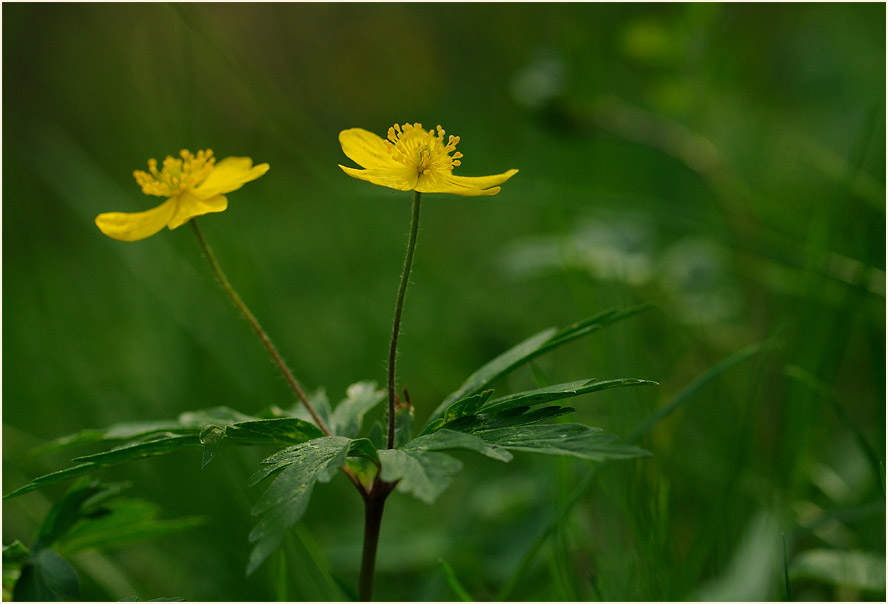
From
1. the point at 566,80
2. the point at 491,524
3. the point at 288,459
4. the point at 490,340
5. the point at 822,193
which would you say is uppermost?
the point at 566,80

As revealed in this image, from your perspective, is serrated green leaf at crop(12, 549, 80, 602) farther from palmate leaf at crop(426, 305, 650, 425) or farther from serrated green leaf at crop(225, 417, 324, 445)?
palmate leaf at crop(426, 305, 650, 425)

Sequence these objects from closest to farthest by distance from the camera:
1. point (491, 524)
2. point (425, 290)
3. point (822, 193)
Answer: point (491, 524) < point (822, 193) < point (425, 290)

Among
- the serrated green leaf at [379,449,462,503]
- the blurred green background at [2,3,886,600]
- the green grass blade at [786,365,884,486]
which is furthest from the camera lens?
the blurred green background at [2,3,886,600]

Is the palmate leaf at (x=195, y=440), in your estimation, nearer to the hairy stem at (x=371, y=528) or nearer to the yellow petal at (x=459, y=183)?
the hairy stem at (x=371, y=528)

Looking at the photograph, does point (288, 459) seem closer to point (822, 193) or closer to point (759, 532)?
point (759, 532)

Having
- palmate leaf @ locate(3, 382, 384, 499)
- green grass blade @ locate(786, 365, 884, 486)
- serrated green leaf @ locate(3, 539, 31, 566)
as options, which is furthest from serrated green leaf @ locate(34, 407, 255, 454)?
green grass blade @ locate(786, 365, 884, 486)

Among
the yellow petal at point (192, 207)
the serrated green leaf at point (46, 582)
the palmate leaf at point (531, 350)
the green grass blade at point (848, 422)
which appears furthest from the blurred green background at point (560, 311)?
the yellow petal at point (192, 207)

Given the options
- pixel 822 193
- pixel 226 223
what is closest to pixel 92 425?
pixel 226 223
